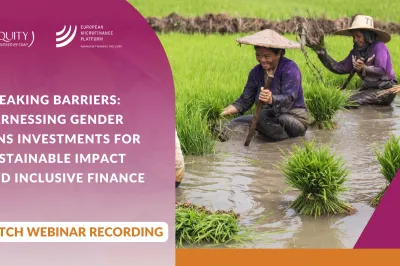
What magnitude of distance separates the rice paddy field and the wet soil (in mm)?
1899

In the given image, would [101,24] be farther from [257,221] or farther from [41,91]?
[257,221]

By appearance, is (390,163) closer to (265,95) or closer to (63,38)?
(265,95)

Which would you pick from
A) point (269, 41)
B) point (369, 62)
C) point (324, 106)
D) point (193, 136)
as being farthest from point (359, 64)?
point (193, 136)

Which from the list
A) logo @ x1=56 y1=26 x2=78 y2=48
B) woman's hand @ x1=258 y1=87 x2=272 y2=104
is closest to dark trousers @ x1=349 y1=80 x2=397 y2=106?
woman's hand @ x1=258 y1=87 x2=272 y2=104

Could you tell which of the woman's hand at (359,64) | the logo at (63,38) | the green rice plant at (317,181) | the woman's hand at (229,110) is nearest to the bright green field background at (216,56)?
the woman's hand at (229,110)

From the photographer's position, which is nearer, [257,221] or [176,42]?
[257,221]

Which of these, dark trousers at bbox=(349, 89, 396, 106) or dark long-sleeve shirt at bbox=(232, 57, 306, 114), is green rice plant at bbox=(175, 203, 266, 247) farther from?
dark trousers at bbox=(349, 89, 396, 106)

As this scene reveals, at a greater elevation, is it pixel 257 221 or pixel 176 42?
pixel 176 42

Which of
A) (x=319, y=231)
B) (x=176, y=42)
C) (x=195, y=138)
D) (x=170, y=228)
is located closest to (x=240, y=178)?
(x=195, y=138)

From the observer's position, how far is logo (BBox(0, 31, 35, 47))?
14.6 ft

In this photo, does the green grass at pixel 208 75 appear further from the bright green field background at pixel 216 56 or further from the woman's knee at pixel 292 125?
the woman's knee at pixel 292 125

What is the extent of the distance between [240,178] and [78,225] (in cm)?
234

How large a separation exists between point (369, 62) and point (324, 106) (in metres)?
1.42

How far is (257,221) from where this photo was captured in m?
5.52
